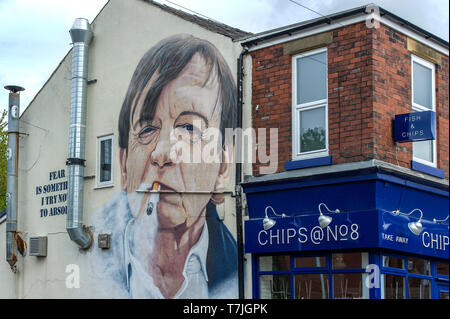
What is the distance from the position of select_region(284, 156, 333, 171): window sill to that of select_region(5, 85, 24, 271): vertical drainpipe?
290 inches

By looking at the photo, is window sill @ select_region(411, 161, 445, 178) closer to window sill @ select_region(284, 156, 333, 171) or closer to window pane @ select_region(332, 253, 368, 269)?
window sill @ select_region(284, 156, 333, 171)

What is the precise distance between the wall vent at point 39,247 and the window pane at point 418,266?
8222mm

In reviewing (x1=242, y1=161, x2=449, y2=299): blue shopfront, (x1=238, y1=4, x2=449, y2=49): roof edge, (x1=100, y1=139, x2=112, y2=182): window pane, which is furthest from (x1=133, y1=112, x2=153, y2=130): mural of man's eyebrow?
(x1=242, y1=161, x2=449, y2=299): blue shopfront

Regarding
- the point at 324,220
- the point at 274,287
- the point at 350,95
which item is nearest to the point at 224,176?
the point at 274,287

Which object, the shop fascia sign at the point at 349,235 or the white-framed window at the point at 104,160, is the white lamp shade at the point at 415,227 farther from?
the white-framed window at the point at 104,160

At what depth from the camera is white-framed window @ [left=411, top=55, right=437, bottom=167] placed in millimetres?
14023

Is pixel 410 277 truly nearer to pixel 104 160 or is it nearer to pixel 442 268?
pixel 442 268

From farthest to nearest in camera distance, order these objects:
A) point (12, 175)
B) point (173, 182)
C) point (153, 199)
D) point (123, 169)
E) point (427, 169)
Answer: point (12, 175), point (123, 169), point (153, 199), point (173, 182), point (427, 169)

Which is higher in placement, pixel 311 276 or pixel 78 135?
pixel 78 135

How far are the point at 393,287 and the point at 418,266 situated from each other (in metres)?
0.85

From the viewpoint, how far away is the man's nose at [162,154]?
15336 mm

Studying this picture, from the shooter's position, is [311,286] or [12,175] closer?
[311,286]

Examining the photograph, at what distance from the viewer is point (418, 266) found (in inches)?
Result: 531

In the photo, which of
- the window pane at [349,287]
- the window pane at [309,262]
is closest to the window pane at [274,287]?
the window pane at [309,262]
